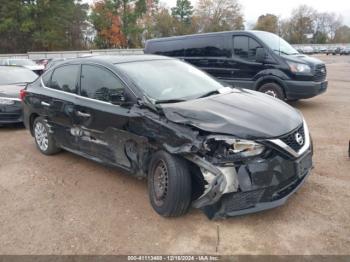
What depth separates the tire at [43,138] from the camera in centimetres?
553

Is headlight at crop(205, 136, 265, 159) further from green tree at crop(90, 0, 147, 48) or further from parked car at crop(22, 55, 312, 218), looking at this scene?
green tree at crop(90, 0, 147, 48)

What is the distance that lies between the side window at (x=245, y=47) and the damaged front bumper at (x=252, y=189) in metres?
5.89

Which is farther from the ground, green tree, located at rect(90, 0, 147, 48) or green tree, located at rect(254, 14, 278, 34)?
green tree, located at rect(254, 14, 278, 34)

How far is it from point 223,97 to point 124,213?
5.66 feet

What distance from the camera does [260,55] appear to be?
859 centimetres

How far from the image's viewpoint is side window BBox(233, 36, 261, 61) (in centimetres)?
876

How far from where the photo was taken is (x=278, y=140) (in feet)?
10.8

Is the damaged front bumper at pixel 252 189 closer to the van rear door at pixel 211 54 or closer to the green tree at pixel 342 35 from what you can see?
the van rear door at pixel 211 54

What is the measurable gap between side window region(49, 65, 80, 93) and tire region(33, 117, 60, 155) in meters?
0.68

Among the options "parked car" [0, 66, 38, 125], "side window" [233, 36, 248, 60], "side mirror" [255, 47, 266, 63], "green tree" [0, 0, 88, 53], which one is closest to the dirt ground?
"parked car" [0, 66, 38, 125]

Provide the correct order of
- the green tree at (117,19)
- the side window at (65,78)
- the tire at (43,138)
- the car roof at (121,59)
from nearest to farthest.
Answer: the car roof at (121,59) → the side window at (65,78) → the tire at (43,138) → the green tree at (117,19)

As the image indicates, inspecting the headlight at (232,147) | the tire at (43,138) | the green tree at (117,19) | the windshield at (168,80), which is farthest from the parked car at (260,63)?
the green tree at (117,19)

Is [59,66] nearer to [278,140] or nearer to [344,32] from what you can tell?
[278,140]

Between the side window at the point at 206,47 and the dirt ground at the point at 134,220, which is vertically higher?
the side window at the point at 206,47
